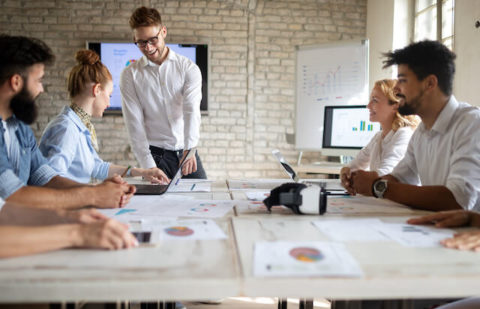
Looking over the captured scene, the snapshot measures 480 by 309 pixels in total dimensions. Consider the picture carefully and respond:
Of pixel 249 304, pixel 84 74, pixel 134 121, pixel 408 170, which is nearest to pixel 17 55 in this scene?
pixel 84 74

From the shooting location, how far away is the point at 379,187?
1665 millimetres

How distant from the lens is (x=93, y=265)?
775 mm

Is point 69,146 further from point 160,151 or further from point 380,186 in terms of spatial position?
point 380,186

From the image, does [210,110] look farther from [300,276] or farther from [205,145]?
[300,276]

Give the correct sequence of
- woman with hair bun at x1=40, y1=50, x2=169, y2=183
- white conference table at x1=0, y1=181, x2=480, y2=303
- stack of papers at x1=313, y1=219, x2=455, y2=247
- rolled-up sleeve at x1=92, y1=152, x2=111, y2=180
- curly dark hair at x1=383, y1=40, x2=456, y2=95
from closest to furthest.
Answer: white conference table at x1=0, y1=181, x2=480, y2=303
stack of papers at x1=313, y1=219, x2=455, y2=247
curly dark hair at x1=383, y1=40, x2=456, y2=95
woman with hair bun at x1=40, y1=50, x2=169, y2=183
rolled-up sleeve at x1=92, y1=152, x2=111, y2=180

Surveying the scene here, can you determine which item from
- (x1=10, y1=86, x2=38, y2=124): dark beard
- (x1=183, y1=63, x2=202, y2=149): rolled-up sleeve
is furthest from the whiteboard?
(x1=10, y1=86, x2=38, y2=124): dark beard

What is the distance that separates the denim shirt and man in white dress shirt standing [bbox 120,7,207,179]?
105 centimetres

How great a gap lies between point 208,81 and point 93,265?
4212 mm

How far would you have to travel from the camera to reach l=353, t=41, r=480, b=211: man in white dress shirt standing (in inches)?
56.8

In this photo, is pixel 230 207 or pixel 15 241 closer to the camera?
pixel 15 241

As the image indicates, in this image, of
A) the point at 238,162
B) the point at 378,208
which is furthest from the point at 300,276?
the point at 238,162

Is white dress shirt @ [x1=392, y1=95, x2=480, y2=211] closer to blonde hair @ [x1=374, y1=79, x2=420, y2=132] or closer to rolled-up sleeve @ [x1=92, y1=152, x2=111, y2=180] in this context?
blonde hair @ [x1=374, y1=79, x2=420, y2=132]

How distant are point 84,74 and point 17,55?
811 mm

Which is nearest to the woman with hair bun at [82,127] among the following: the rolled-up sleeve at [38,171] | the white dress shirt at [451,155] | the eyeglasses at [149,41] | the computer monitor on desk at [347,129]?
the rolled-up sleeve at [38,171]
